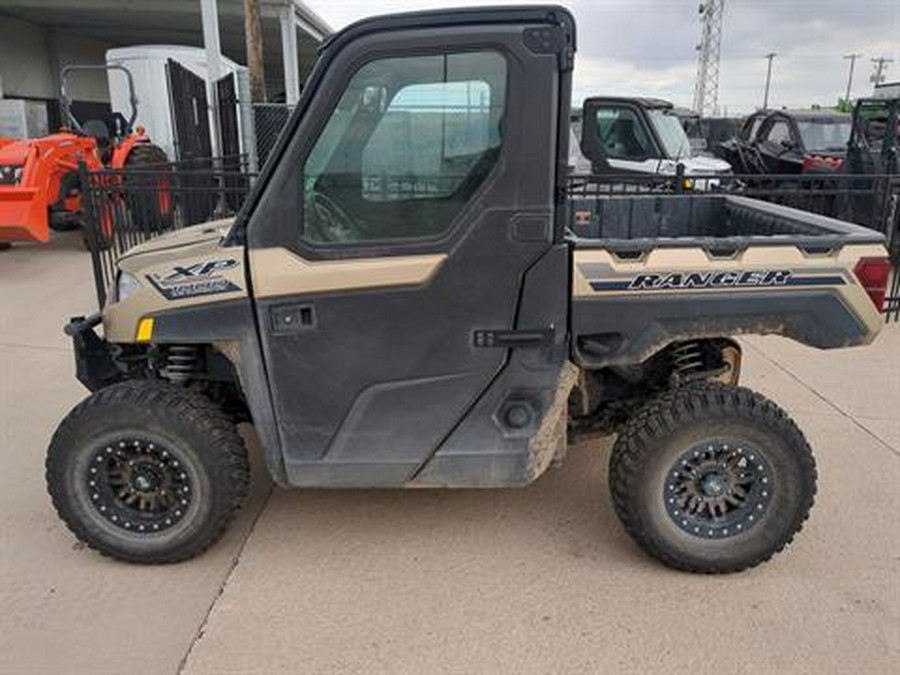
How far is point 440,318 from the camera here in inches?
114

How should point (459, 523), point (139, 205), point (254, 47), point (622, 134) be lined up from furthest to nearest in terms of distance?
1. point (254, 47)
2. point (622, 134)
3. point (139, 205)
4. point (459, 523)

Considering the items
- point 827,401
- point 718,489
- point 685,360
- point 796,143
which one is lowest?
point 827,401

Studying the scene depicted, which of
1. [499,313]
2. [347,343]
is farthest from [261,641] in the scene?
[499,313]

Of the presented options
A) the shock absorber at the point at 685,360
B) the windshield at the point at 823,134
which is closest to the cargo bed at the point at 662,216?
the shock absorber at the point at 685,360

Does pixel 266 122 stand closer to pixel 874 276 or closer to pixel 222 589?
pixel 222 589

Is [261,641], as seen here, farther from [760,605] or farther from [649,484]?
[760,605]

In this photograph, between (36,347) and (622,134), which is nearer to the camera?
(36,347)

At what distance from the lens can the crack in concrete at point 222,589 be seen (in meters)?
2.69

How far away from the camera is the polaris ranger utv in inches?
109

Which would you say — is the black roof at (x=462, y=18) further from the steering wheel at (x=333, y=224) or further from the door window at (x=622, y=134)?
the door window at (x=622, y=134)

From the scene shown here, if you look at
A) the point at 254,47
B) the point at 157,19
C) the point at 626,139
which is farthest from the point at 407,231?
the point at 157,19

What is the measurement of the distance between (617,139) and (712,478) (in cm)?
898

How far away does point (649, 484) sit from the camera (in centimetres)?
309

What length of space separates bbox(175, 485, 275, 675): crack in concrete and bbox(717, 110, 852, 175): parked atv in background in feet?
36.5
